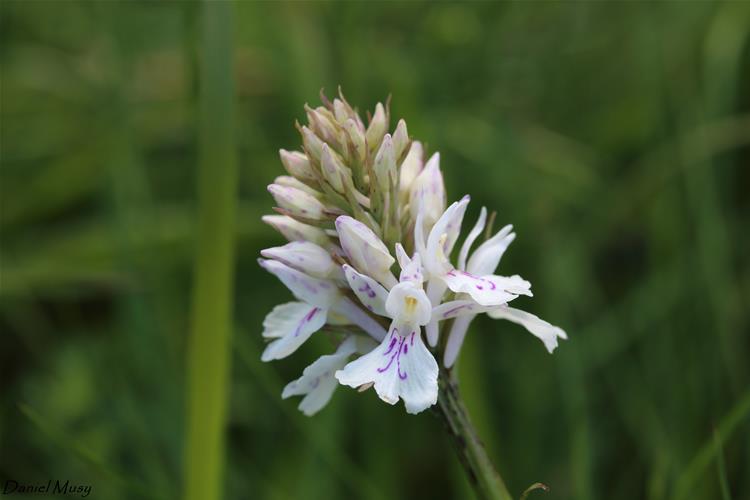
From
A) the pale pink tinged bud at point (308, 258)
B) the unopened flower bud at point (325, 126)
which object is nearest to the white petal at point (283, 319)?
the pale pink tinged bud at point (308, 258)

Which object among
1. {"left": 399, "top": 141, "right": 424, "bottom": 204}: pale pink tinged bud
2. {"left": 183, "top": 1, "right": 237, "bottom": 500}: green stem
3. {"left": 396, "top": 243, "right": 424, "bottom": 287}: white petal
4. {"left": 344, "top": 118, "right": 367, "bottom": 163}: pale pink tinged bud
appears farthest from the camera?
{"left": 183, "top": 1, "right": 237, "bottom": 500}: green stem

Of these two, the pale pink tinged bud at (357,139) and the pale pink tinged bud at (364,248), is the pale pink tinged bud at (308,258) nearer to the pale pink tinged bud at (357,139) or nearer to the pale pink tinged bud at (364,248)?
the pale pink tinged bud at (364,248)

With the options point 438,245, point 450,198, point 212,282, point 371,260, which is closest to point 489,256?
point 438,245

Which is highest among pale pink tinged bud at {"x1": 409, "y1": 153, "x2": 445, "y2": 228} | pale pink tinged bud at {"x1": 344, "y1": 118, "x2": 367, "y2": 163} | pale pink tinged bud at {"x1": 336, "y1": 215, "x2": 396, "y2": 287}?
pale pink tinged bud at {"x1": 344, "y1": 118, "x2": 367, "y2": 163}

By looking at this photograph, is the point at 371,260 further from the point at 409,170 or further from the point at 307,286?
the point at 409,170

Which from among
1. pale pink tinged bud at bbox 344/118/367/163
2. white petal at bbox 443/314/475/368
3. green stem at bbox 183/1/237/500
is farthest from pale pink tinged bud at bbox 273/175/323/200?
green stem at bbox 183/1/237/500

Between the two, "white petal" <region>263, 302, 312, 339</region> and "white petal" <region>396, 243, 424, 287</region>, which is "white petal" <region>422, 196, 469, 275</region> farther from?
"white petal" <region>263, 302, 312, 339</region>
